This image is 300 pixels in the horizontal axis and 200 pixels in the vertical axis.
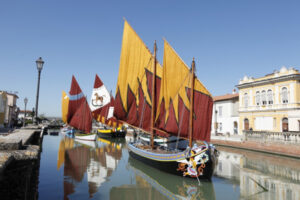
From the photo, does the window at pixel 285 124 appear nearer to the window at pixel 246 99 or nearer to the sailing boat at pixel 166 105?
the window at pixel 246 99

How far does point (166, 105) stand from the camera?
19.0 m

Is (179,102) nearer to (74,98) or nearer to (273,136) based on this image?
(273,136)

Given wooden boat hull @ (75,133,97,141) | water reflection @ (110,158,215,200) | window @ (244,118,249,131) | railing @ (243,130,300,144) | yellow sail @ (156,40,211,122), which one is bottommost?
water reflection @ (110,158,215,200)

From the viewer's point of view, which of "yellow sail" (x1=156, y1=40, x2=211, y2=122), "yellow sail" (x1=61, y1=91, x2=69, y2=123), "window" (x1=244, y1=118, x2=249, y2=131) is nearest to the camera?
"yellow sail" (x1=156, y1=40, x2=211, y2=122)

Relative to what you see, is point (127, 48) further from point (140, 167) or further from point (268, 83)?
point (268, 83)

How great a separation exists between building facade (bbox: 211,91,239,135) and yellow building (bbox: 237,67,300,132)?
13.7 ft

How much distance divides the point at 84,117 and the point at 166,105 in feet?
81.0

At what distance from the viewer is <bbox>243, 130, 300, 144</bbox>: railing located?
2408cm

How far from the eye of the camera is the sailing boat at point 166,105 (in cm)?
1420

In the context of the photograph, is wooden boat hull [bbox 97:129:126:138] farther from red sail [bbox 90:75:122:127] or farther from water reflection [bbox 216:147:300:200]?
water reflection [bbox 216:147:300:200]

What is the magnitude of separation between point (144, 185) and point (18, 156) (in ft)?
35.8

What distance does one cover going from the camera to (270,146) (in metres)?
26.2

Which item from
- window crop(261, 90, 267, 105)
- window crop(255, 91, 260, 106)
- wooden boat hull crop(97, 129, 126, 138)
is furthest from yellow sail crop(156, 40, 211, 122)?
wooden boat hull crop(97, 129, 126, 138)

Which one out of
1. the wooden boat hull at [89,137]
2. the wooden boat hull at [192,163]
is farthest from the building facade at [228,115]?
the wooden boat hull at [192,163]
